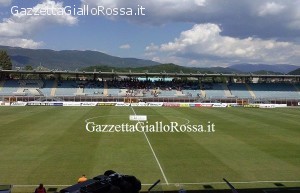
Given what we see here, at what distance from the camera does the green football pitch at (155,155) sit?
2000cm

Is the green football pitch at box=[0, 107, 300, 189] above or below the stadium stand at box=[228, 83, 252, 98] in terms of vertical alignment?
below

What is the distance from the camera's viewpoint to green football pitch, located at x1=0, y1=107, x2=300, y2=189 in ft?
65.6

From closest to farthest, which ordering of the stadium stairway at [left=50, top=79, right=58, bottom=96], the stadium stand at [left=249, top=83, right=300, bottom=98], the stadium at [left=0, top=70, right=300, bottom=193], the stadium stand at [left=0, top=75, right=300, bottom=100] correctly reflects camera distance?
the stadium at [left=0, top=70, right=300, bottom=193], the stadium stairway at [left=50, top=79, right=58, bottom=96], the stadium stand at [left=0, top=75, right=300, bottom=100], the stadium stand at [left=249, top=83, right=300, bottom=98]

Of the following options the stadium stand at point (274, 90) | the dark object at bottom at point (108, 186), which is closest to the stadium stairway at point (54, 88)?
the stadium stand at point (274, 90)

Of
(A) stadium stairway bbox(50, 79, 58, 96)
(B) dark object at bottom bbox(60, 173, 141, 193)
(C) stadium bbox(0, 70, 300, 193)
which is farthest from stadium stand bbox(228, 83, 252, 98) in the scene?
(B) dark object at bottom bbox(60, 173, 141, 193)

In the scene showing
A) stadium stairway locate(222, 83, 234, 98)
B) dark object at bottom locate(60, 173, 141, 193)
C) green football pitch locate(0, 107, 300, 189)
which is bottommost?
green football pitch locate(0, 107, 300, 189)

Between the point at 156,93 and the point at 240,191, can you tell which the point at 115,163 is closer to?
the point at 240,191

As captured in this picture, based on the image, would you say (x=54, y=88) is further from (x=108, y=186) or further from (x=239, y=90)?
(x=108, y=186)

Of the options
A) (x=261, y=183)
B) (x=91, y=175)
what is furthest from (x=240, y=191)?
(x=91, y=175)

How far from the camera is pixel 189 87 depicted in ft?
303

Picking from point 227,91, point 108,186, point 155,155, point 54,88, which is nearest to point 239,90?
point 227,91

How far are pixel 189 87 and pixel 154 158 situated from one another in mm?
68795

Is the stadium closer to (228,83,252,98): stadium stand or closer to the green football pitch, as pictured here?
the green football pitch

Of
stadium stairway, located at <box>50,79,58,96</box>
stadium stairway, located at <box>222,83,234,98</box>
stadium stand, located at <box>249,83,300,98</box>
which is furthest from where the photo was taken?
stadium stairway, located at <box>222,83,234,98</box>
